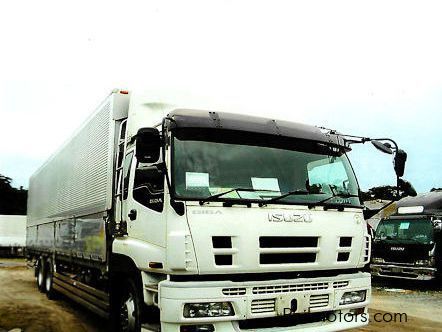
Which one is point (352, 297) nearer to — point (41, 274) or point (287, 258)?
point (287, 258)

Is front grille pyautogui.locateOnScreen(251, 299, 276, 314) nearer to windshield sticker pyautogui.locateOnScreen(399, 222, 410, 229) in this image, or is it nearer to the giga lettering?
the giga lettering

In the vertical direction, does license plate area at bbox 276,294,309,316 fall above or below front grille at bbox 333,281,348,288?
below

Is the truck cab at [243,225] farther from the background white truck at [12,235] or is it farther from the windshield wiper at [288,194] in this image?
the background white truck at [12,235]

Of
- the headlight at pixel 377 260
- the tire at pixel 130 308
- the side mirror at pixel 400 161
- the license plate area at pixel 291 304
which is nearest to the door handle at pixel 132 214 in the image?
the tire at pixel 130 308

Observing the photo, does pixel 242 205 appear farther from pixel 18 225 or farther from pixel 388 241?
pixel 18 225

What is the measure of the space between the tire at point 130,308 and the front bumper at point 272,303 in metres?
0.73

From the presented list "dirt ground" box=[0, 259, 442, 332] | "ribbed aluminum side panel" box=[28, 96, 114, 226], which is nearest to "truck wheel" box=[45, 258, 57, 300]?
"dirt ground" box=[0, 259, 442, 332]

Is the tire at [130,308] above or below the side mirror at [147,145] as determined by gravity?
below

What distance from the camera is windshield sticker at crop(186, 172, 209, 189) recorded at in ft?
15.7

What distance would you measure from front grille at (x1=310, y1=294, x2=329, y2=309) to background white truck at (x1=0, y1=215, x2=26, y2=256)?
32.3 metres

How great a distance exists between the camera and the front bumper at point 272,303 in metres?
4.43

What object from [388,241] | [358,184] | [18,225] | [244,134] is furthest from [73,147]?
[18,225]

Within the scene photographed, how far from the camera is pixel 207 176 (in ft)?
16.0

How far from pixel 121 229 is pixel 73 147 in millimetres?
3723
